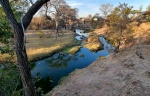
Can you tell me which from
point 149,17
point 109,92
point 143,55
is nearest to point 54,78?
point 109,92

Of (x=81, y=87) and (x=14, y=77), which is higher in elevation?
(x=14, y=77)

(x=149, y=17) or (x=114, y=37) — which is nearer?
(x=114, y=37)

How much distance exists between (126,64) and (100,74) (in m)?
3.81

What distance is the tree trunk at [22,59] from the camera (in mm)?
4633

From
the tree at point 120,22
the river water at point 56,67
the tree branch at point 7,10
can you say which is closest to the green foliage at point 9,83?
the tree branch at point 7,10

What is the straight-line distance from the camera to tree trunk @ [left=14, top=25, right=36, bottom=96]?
4.63m

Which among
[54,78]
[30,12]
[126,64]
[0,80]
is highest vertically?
[30,12]

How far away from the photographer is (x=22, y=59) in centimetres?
477

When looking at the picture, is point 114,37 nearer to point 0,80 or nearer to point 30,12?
point 0,80

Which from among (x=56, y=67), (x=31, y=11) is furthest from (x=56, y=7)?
(x=56, y=67)

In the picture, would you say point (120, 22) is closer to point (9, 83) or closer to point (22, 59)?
point (9, 83)

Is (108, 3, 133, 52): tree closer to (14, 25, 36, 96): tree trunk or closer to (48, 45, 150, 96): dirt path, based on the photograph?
(48, 45, 150, 96): dirt path

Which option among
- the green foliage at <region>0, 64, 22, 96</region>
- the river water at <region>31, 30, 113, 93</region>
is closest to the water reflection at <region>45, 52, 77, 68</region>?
the river water at <region>31, 30, 113, 93</region>

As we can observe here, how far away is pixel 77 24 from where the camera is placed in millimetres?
99188
